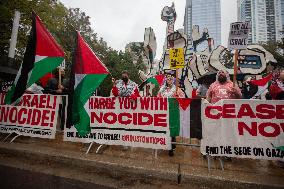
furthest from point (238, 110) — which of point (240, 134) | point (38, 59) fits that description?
point (38, 59)

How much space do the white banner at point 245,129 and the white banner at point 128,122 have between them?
0.96 metres

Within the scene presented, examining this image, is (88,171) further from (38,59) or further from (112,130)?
(38,59)

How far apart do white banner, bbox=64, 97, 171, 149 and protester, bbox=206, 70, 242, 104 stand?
3.70 feet

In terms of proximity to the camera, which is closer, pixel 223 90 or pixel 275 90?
pixel 223 90

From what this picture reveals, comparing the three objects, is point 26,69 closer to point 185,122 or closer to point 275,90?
point 185,122

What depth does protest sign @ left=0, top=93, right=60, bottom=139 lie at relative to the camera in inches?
264

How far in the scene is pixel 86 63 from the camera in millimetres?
5922

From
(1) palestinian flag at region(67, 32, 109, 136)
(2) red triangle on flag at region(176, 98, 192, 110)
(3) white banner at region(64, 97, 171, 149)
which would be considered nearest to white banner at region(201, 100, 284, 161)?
(2) red triangle on flag at region(176, 98, 192, 110)

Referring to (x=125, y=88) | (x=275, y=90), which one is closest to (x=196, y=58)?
(x=125, y=88)

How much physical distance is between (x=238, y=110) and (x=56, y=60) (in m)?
4.29

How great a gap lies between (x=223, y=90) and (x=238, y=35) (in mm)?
1570

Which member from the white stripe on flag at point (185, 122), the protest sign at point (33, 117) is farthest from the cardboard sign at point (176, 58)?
the protest sign at point (33, 117)

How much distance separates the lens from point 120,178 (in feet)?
15.2

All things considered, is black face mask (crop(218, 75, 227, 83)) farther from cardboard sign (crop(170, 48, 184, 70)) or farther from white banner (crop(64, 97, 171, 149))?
cardboard sign (crop(170, 48, 184, 70))
